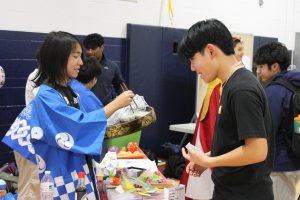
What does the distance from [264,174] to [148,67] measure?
3.96 metres

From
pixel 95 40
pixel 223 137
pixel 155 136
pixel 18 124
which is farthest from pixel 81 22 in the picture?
pixel 223 137

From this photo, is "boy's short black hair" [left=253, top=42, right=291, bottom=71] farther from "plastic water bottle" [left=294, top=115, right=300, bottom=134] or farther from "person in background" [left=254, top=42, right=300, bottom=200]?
"plastic water bottle" [left=294, top=115, right=300, bottom=134]

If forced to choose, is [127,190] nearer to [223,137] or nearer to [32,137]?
[32,137]

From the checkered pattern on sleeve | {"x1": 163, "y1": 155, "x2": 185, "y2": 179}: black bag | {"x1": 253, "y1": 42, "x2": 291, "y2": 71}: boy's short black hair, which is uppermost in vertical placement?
{"x1": 253, "y1": 42, "x2": 291, "y2": 71}: boy's short black hair

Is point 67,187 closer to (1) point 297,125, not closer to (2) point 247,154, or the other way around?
(2) point 247,154

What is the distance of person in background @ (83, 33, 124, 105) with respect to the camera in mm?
4383

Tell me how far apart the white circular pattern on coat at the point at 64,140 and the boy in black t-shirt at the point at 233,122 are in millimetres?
641

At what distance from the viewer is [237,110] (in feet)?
4.44

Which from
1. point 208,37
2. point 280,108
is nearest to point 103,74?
point 280,108

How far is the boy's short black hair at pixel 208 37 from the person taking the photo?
1437 millimetres

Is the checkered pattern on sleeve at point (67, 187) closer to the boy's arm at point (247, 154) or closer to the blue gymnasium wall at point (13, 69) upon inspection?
the boy's arm at point (247, 154)

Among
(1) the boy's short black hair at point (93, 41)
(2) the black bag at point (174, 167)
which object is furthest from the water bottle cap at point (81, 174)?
(2) the black bag at point (174, 167)

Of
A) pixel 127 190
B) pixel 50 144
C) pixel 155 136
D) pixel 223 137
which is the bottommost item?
pixel 155 136

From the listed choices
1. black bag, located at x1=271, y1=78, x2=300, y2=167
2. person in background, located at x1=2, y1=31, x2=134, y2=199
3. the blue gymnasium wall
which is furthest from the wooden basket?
the blue gymnasium wall
